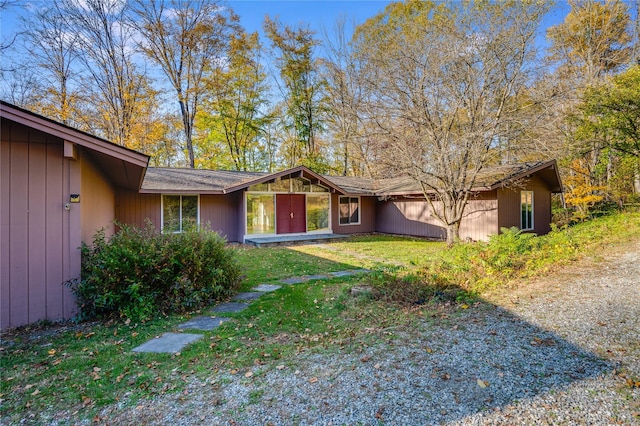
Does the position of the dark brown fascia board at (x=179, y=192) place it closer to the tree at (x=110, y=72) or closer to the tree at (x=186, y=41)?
the tree at (x=110, y=72)

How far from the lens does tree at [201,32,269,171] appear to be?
2119 centimetres

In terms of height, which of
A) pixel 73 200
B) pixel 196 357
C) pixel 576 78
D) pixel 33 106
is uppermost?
pixel 576 78

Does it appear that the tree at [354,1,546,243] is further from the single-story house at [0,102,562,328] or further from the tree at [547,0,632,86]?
the tree at [547,0,632,86]

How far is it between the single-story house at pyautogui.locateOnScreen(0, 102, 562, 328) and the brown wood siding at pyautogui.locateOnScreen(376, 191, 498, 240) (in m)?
0.04

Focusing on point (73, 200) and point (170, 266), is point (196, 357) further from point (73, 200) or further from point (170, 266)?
point (73, 200)

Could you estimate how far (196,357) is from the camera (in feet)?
10.6

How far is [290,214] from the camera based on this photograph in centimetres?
1382

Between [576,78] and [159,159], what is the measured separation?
23.7 meters

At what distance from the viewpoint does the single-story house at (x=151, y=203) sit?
4.17 metres

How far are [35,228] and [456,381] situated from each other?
5.17 metres

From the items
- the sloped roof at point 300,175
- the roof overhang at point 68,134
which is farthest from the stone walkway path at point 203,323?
the sloped roof at point 300,175

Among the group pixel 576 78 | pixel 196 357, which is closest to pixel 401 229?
pixel 576 78

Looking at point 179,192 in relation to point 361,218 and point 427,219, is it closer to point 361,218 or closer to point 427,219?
point 361,218

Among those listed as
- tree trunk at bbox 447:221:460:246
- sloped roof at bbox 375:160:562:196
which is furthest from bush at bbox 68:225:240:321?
sloped roof at bbox 375:160:562:196
